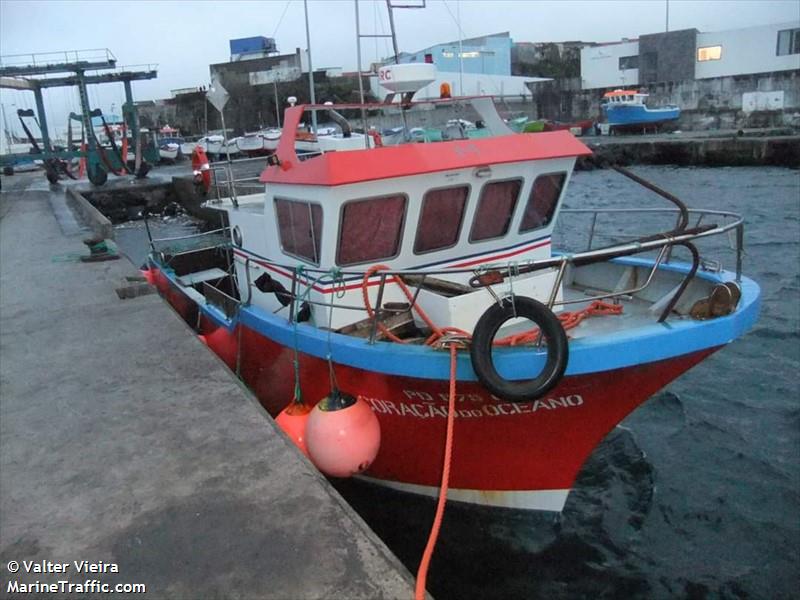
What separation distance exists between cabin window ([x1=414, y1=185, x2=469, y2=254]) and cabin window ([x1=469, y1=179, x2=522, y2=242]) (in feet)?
0.54

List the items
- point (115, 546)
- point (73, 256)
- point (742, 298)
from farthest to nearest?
point (73, 256), point (742, 298), point (115, 546)

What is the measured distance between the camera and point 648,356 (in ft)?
13.5

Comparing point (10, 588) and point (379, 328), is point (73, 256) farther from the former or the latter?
point (10, 588)

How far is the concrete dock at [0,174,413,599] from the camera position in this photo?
2.90m

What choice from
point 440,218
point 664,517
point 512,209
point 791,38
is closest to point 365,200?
point 440,218

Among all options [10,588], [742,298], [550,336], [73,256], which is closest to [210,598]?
[10,588]

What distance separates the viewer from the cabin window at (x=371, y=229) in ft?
15.7

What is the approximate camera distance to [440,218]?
16.8 feet

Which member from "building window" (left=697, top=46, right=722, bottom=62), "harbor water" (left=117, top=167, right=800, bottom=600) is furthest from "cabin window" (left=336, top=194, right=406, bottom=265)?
"building window" (left=697, top=46, right=722, bottom=62)

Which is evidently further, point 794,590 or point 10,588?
point 794,590

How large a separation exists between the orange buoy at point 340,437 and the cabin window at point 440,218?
1.44 meters

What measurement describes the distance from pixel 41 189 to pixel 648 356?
3039cm

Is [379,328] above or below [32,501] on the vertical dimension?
above

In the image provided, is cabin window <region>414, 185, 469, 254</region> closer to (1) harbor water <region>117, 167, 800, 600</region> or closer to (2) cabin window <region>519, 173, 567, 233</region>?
(2) cabin window <region>519, 173, 567, 233</region>
